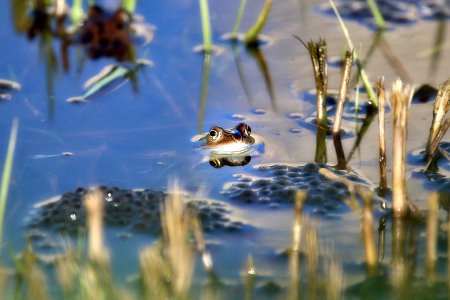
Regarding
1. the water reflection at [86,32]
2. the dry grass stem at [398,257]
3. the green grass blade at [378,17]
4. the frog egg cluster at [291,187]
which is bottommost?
the dry grass stem at [398,257]

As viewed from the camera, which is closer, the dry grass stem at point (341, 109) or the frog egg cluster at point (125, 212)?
the frog egg cluster at point (125, 212)

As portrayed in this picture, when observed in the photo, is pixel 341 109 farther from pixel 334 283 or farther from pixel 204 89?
pixel 334 283

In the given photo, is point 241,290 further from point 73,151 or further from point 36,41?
point 36,41

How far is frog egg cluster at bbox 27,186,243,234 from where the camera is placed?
317 cm

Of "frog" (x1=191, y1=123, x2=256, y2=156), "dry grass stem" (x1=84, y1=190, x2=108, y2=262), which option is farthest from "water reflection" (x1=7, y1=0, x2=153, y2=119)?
"dry grass stem" (x1=84, y1=190, x2=108, y2=262)

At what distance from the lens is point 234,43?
4754 millimetres

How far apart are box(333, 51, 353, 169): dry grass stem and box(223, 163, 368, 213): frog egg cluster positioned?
0.12 metres

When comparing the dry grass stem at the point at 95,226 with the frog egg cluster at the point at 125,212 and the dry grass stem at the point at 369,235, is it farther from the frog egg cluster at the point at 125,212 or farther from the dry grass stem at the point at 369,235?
the frog egg cluster at the point at 125,212

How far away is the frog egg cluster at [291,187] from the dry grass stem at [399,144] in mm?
252

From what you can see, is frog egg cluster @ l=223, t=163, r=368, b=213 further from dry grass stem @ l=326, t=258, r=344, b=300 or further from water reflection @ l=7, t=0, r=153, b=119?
water reflection @ l=7, t=0, r=153, b=119

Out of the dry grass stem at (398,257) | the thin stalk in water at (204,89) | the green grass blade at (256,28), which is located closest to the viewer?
the dry grass stem at (398,257)

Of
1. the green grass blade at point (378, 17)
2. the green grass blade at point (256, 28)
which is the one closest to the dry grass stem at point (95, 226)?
the green grass blade at point (256, 28)

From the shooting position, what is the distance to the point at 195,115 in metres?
4.04

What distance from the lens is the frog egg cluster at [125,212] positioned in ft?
10.4
